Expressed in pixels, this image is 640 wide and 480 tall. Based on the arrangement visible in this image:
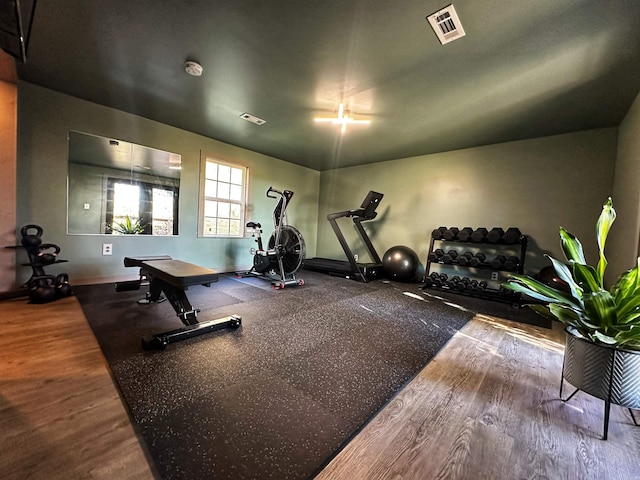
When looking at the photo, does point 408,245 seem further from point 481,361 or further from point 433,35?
point 433,35

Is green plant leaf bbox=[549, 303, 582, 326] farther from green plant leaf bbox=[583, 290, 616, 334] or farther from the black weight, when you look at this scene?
the black weight

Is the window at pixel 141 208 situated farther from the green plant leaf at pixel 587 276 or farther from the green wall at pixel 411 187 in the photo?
the green plant leaf at pixel 587 276

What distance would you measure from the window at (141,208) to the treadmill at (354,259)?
2842 mm

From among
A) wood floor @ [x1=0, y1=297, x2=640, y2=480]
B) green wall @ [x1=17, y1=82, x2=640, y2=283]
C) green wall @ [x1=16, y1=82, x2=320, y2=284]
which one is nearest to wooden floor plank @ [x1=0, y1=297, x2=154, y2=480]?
wood floor @ [x1=0, y1=297, x2=640, y2=480]

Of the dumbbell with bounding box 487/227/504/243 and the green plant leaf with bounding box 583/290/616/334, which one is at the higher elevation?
the dumbbell with bounding box 487/227/504/243

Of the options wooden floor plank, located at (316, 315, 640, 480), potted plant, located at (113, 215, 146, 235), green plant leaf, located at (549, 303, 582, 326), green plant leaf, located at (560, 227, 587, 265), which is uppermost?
green plant leaf, located at (560, 227, 587, 265)

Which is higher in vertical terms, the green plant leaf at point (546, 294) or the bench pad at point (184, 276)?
the green plant leaf at point (546, 294)

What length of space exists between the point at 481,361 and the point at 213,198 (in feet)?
15.2

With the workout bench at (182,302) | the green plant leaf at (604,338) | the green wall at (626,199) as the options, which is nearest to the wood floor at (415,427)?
the workout bench at (182,302)

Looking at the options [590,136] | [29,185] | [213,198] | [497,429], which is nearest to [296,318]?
[497,429]

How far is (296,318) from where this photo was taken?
2596 millimetres

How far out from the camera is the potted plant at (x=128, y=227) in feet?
12.3

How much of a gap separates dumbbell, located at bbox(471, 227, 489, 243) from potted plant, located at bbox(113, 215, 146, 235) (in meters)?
5.21

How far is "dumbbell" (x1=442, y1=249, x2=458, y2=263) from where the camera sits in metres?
4.13
